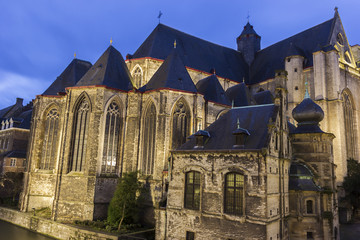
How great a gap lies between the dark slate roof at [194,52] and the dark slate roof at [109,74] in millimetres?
4657

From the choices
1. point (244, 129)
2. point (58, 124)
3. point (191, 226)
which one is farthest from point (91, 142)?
point (244, 129)

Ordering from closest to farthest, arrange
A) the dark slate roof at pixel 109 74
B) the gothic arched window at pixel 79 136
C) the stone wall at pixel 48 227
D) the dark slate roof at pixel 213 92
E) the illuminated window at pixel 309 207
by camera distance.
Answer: the illuminated window at pixel 309 207, the stone wall at pixel 48 227, the gothic arched window at pixel 79 136, the dark slate roof at pixel 109 74, the dark slate roof at pixel 213 92

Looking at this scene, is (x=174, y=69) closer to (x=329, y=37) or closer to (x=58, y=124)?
(x=58, y=124)

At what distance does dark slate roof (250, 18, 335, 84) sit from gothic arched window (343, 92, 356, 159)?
224 inches

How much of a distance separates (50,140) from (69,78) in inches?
248

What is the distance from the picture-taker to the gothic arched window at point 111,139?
70.1ft

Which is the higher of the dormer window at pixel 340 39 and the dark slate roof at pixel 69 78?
the dormer window at pixel 340 39

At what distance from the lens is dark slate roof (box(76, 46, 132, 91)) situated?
22391 millimetres

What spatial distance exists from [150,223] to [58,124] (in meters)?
12.3

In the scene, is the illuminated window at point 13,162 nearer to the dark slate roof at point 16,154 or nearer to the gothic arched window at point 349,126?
the dark slate roof at point 16,154

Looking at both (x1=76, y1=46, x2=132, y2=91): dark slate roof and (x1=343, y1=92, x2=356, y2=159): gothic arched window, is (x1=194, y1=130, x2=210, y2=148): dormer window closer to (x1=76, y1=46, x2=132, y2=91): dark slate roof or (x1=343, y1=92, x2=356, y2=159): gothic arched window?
(x1=76, y1=46, x2=132, y2=91): dark slate roof

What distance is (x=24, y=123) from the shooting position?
118 feet

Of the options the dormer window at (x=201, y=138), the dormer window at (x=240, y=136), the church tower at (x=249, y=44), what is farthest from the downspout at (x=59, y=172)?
the church tower at (x=249, y=44)

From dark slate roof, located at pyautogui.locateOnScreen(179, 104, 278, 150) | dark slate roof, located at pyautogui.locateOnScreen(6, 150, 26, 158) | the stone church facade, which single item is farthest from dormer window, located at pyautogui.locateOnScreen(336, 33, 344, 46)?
dark slate roof, located at pyautogui.locateOnScreen(6, 150, 26, 158)
